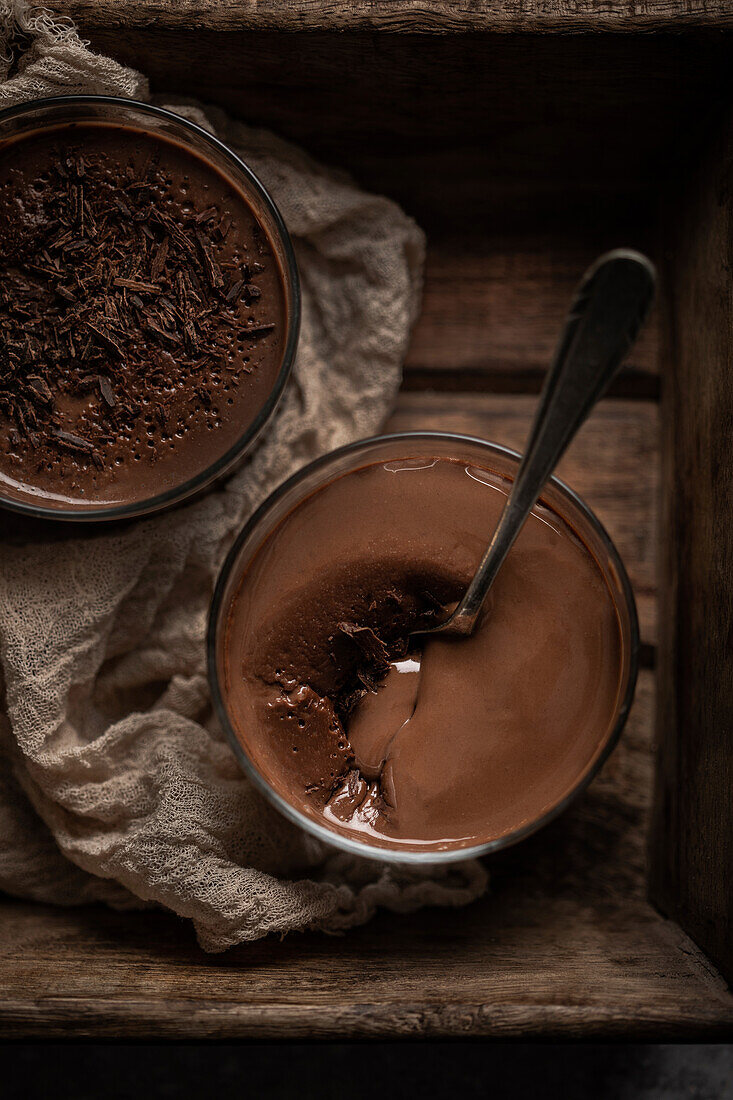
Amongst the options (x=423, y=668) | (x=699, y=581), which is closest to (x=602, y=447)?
(x=699, y=581)

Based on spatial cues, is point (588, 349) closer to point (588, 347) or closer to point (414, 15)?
point (588, 347)

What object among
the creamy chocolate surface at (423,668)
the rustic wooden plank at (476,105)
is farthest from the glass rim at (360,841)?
the rustic wooden plank at (476,105)

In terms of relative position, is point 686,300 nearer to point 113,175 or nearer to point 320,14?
point 320,14

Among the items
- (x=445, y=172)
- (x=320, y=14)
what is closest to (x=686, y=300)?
(x=445, y=172)

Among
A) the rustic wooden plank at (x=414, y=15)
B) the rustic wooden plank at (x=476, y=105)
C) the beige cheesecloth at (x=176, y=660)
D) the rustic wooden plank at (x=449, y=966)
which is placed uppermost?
the rustic wooden plank at (x=414, y=15)

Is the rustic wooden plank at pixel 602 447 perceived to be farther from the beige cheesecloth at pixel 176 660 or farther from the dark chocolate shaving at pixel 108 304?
the dark chocolate shaving at pixel 108 304

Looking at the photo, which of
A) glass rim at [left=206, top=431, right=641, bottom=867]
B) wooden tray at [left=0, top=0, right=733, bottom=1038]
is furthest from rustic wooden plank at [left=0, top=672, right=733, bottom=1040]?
glass rim at [left=206, top=431, right=641, bottom=867]

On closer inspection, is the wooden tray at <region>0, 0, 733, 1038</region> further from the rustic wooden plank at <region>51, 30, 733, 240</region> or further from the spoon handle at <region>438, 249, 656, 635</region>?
the spoon handle at <region>438, 249, 656, 635</region>
